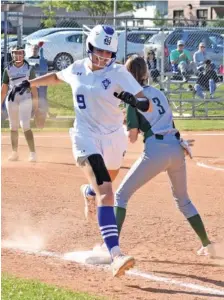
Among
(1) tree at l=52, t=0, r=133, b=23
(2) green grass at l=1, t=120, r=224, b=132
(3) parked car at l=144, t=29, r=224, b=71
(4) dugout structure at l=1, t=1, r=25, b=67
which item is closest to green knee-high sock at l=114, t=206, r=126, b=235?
(2) green grass at l=1, t=120, r=224, b=132

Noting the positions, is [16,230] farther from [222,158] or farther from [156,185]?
[222,158]

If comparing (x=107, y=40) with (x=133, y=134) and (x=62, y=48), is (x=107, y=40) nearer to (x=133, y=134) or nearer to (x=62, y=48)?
(x=133, y=134)

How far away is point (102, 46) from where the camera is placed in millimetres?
7031

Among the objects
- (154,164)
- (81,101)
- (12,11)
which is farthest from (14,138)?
(12,11)

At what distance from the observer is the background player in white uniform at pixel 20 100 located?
13969 mm

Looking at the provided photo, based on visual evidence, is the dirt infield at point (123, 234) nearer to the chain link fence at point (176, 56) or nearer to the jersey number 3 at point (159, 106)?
the jersey number 3 at point (159, 106)

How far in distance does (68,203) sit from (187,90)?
44.3 ft

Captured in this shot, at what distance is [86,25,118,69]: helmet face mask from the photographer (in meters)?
7.04

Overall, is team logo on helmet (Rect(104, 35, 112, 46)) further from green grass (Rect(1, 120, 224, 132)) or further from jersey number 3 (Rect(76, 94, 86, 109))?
green grass (Rect(1, 120, 224, 132))

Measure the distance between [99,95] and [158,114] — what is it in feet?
2.15

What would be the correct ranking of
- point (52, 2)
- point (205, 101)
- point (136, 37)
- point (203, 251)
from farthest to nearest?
point (52, 2) → point (136, 37) → point (205, 101) → point (203, 251)

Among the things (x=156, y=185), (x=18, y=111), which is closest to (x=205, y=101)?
(x=18, y=111)

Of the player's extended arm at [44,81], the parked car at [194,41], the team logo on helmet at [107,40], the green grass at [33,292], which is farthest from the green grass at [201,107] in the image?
the green grass at [33,292]

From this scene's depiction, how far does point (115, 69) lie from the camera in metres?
7.14
